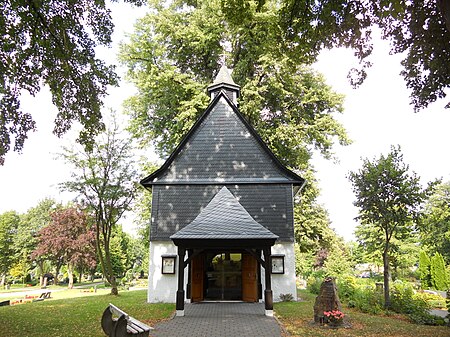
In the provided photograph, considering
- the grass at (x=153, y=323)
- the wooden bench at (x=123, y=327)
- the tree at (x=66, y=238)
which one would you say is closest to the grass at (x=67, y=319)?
the grass at (x=153, y=323)

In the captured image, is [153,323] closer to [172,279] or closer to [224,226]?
[224,226]

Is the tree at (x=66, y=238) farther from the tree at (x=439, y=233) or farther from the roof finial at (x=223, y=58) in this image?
the tree at (x=439, y=233)

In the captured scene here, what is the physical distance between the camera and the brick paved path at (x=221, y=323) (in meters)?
7.88

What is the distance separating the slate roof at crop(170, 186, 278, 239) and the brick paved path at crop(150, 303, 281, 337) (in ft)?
7.47

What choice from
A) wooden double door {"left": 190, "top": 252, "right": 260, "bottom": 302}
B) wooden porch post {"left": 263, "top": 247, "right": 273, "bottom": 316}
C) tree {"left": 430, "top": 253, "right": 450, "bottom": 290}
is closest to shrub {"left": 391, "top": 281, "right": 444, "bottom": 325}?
wooden porch post {"left": 263, "top": 247, "right": 273, "bottom": 316}

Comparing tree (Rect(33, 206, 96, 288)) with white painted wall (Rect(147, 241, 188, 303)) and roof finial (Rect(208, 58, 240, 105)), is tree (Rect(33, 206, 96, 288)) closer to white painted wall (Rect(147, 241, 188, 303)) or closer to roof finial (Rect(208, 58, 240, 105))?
white painted wall (Rect(147, 241, 188, 303))

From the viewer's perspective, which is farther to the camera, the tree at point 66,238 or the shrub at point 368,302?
the tree at point 66,238

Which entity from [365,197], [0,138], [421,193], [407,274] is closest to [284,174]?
[365,197]

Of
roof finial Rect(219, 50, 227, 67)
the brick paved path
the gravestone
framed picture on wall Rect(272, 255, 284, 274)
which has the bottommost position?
the brick paved path

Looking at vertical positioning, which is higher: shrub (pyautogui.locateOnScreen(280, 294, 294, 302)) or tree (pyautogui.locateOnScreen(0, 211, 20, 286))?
tree (pyautogui.locateOnScreen(0, 211, 20, 286))

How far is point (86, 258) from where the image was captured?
31.5 meters

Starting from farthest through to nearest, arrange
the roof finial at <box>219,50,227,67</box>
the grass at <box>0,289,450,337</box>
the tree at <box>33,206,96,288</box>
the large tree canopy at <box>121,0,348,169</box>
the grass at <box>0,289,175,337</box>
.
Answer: the tree at <box>33,206,96,288</box> < the roof finial at <box>219,50,227,67</box> < the large tree canopy at <box>121,0,348,169</box> < the grass at <box>0,289,450,337</box> < the grass at <box>0,289,175,337</box>

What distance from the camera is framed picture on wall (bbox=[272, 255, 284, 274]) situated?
1351cm

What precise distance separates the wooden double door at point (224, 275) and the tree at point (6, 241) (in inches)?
1485
